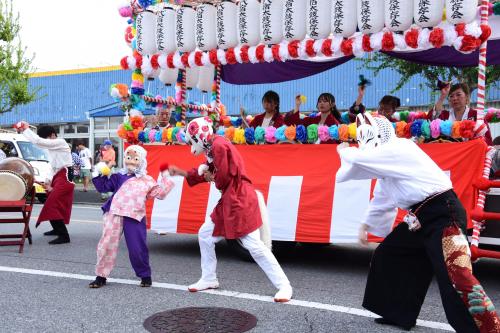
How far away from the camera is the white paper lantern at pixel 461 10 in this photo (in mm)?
5246

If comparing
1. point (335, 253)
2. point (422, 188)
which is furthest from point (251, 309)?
point (335, 253)

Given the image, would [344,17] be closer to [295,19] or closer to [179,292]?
[295,19]

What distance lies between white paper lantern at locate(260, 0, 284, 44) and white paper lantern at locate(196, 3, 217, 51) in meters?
0.74

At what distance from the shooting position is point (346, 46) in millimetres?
6012

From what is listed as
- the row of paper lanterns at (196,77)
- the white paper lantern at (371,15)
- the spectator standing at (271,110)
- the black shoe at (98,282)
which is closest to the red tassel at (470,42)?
the white paper lantern at (371,15)

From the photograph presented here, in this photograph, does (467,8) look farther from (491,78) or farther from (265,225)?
(491,78)

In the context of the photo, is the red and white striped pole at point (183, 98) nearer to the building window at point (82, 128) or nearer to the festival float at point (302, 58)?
the festival float at point (302, 58)

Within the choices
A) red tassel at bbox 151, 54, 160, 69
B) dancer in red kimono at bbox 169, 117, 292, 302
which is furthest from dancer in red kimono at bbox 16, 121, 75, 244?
dancer in red kimono at bbox 169, 117, 292, 302

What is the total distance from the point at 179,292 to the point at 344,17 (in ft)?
11.2

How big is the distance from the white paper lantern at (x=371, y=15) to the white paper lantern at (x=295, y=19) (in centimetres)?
73

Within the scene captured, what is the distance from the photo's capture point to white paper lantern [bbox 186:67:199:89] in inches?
368

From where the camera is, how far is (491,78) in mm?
14117

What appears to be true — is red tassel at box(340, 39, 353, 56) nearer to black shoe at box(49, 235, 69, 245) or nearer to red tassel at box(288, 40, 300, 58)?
red tassel at box(288, 40, 300, 58)

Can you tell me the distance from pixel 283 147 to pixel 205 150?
5.29 ft
